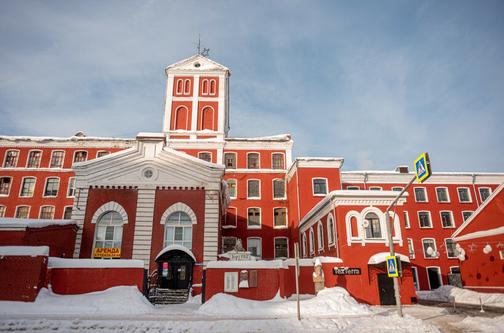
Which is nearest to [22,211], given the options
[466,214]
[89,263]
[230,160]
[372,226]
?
[230,160]

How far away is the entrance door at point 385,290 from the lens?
2203 centimetres

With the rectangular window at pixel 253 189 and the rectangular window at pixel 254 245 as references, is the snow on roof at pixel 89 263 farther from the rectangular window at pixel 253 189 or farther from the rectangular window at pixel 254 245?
the rectangular window at pixel 253 189

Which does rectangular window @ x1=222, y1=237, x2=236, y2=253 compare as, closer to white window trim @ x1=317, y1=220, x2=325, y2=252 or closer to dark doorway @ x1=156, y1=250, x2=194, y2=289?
white window trim @ x1=317, y1=220, x2=325, y2=252

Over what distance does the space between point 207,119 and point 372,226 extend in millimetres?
25033

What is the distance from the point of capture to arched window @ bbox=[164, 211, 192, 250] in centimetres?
2265

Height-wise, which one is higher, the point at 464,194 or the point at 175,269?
the point at 464,194

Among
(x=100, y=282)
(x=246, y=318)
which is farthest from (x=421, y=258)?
(x=100, y=282)

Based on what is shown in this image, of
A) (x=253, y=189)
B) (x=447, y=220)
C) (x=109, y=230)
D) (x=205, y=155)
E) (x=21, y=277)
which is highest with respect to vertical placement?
(x=205, y=155)

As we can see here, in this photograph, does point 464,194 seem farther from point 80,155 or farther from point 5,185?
point 5,185

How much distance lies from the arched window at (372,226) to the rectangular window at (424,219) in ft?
72.6

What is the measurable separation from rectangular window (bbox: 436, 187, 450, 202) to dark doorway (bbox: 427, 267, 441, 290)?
8.81m

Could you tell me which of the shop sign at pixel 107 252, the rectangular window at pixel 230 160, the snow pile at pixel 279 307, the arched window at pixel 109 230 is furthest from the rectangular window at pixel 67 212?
the snow pile at pixel 279 307

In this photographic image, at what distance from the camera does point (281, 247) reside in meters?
37.6

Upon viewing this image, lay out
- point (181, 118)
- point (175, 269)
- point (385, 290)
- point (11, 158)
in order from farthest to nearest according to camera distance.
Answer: point (181, 118) → point (11, 158) → point (385, 290) → point (175, 269)
